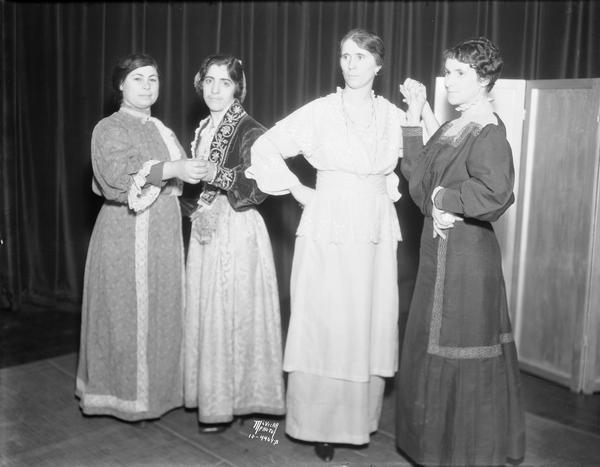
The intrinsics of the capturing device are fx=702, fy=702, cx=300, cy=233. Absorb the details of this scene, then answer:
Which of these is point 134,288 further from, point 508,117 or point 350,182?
point 508,117

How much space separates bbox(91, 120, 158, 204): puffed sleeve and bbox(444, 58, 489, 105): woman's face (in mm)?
1176

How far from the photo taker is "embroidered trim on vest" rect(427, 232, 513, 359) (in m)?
2.20

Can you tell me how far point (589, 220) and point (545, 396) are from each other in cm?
88

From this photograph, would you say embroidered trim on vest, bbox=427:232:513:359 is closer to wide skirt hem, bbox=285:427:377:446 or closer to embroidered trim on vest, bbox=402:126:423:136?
embroidered trim on vest, bbox=402:126:423:136

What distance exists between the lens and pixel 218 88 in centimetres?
270

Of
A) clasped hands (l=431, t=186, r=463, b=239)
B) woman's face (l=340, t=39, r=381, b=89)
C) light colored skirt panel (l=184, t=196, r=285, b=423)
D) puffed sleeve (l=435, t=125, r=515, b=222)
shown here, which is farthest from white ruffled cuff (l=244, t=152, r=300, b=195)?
puffed sleeve (l=435, t=125, r=515, b=222)

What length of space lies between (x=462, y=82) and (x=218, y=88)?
983 millimetres

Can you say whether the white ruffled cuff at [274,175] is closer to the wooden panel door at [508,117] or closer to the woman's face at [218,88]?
the woman's face at [218,88]

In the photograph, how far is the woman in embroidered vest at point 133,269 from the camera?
275 cm

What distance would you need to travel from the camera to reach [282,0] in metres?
4.06

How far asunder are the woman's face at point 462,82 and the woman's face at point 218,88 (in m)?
0.91

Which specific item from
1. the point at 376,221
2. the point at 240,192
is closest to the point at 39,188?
the point at 240,192

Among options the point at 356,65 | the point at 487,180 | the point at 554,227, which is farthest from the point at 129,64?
the point at 554,227

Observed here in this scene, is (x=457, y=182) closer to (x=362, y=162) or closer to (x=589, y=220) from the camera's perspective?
(x=362, y=162)
